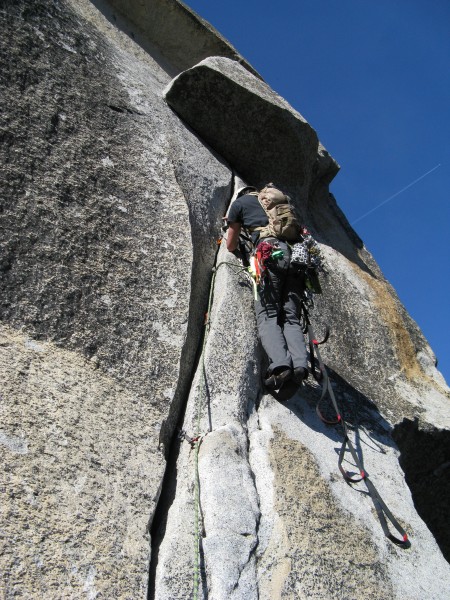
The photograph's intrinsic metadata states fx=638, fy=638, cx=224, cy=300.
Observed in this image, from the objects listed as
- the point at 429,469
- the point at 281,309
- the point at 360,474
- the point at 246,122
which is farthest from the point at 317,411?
the point at 246,122

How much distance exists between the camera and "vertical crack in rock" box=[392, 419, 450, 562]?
662 cm

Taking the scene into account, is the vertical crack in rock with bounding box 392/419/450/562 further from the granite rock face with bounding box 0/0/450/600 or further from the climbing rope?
the climbing rope

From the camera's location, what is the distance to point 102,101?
21.1 feet

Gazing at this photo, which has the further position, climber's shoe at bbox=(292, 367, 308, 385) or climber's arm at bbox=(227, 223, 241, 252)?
climber's arm at bbox=(227, 223, 241, 252)

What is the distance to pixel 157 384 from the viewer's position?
4.64m

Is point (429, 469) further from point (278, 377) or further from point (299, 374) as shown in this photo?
point (278, 377)

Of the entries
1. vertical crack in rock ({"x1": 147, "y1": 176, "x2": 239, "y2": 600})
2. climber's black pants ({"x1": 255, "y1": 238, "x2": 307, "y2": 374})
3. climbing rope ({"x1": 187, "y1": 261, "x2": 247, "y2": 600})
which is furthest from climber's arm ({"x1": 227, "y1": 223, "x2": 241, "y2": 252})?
vertical crack in rock ({"x1": 147, "y1": 176, "x2": 239, "y2": 600})

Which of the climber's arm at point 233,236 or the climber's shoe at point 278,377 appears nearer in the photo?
the climber's shoe at point 278,377

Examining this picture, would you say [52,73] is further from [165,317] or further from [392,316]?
[392,316]

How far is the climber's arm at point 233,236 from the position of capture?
657cm

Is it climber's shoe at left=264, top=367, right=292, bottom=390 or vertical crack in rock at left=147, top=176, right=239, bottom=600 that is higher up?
climber's shoe at left=264, top=367, right=292, bottom=390

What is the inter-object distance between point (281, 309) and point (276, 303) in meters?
0.09

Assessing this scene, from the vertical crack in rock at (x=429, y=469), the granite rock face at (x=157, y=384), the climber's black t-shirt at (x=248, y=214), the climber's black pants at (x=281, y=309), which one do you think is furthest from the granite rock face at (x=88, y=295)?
the vertical crack in rock at (x=429, y=469)

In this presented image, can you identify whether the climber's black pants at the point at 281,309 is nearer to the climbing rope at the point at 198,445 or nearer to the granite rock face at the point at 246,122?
the climbing rope at the point at 198,445
